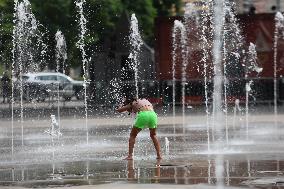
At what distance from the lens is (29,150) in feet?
58.8

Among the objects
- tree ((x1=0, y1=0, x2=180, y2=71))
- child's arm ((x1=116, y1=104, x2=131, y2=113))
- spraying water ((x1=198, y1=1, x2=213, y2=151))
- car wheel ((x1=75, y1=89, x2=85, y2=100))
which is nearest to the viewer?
child's arm ((x1=116, y1=104, x2=131, y2=113))

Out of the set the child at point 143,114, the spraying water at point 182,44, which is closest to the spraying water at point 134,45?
the spraying water at point 182,44

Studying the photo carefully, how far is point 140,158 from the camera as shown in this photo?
15.4 m

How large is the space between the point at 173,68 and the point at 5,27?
27.8 feet

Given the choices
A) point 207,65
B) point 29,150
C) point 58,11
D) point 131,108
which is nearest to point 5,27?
point 58,11

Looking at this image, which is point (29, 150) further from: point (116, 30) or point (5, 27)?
point (116, 30)

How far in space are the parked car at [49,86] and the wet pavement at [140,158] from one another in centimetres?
1790

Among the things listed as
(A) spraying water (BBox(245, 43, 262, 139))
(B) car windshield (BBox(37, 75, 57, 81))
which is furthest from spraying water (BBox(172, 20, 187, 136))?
(B) car windshield (BBox(37, 75, 57, 81))

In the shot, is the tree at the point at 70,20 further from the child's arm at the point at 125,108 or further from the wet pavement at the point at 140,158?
the child's arm at the point at 125,108

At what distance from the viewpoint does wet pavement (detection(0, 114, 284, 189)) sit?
39.0ft

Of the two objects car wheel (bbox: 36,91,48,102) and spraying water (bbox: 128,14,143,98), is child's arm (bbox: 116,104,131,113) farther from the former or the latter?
car wheel (bbox: 36,91,48,102)

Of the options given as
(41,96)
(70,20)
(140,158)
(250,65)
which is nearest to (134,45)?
(70,20)

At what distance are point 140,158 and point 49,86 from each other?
30375 millimetres

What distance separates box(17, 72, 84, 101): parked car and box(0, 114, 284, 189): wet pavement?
58.7 ft
